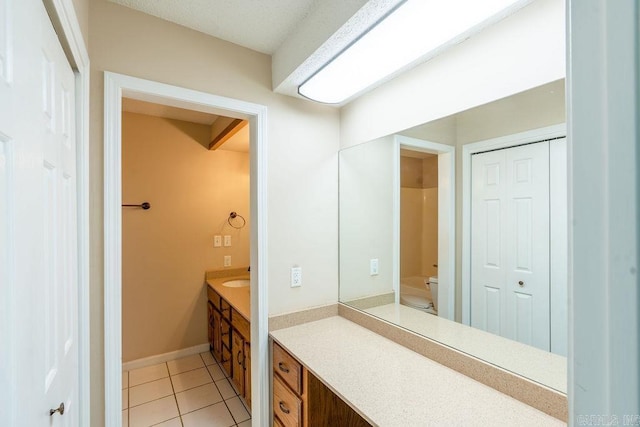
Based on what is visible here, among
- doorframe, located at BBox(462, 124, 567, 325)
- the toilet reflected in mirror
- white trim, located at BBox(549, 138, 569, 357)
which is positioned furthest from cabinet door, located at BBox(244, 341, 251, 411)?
white trim, located at BBox(549, 138, 569, 357)

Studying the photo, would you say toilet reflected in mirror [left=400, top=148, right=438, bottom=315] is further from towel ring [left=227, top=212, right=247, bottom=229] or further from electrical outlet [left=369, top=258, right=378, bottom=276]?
towel ring [left=227, top=212, right=247, bottom=229]

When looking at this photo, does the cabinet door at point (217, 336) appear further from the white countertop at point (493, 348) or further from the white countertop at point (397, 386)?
the white countertop at point (493, 348)

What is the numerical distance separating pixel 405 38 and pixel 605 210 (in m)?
1.18

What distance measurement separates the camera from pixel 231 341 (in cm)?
238

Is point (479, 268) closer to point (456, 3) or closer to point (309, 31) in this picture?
point (456, 3)

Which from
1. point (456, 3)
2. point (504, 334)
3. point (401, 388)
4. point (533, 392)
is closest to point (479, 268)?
point (504, 334)

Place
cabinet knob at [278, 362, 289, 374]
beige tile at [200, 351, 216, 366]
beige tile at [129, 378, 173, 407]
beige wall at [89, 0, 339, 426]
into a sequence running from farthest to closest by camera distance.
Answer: beige tile at [200, 351, 216, 366] → beige tile at [129, 378, 173, 407] → cabinet knob at [278, 362, 289, 374] → beige wall at [89, 0, 339, 426]

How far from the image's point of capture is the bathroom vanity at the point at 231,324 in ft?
6.84

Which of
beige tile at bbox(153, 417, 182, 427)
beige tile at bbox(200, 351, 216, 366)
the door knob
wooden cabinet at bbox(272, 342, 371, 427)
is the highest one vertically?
the door knob

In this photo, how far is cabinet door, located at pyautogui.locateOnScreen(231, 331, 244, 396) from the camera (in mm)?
2154

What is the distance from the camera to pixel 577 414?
1.12 ft

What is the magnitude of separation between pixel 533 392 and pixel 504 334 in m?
0.20

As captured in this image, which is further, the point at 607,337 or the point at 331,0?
the point at 331,0

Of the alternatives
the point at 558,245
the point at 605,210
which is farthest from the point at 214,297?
the point at 605,210
